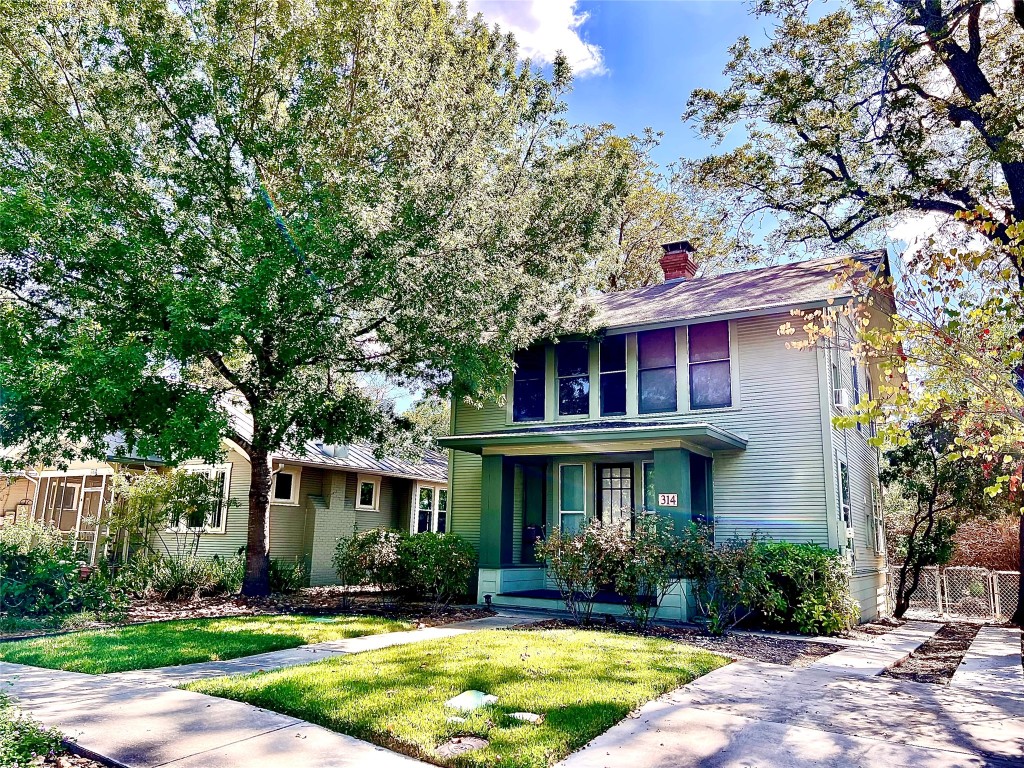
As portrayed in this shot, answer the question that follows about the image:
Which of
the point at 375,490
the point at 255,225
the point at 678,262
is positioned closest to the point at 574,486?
the point at 678,262

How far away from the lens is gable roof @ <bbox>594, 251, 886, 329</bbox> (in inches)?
488

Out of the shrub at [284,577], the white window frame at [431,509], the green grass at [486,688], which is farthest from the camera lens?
the white window frame at [431,509]

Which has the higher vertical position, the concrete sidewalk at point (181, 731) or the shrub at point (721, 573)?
the shrub at point (721, 573)

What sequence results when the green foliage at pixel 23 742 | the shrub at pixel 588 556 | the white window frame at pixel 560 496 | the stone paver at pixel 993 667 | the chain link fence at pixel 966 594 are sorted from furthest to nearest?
the chain link fence at pixel 966 594, the white window frame at pixel 560 496, the shrub at pixel 588 556, the stone paver at pixel 993 667, the green foliage at pixel 23 742

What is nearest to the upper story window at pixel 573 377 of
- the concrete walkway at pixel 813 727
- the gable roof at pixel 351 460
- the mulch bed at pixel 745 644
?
the gable roof at pixel 351 460

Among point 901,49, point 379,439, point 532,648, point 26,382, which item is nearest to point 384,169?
point 379,439

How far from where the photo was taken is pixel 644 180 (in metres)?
26.3

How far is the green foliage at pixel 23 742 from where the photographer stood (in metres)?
3.80

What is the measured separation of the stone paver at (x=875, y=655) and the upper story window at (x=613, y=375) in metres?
5.92

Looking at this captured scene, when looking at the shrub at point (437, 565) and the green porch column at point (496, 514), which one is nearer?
the shrub at point (437, 565)

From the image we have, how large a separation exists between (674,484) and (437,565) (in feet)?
15.0

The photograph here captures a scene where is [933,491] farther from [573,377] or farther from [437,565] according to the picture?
[437,565]

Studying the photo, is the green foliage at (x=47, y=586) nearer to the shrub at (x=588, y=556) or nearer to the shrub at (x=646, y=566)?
the shrub at (x=588, y=556)

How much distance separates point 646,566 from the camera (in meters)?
9.85
